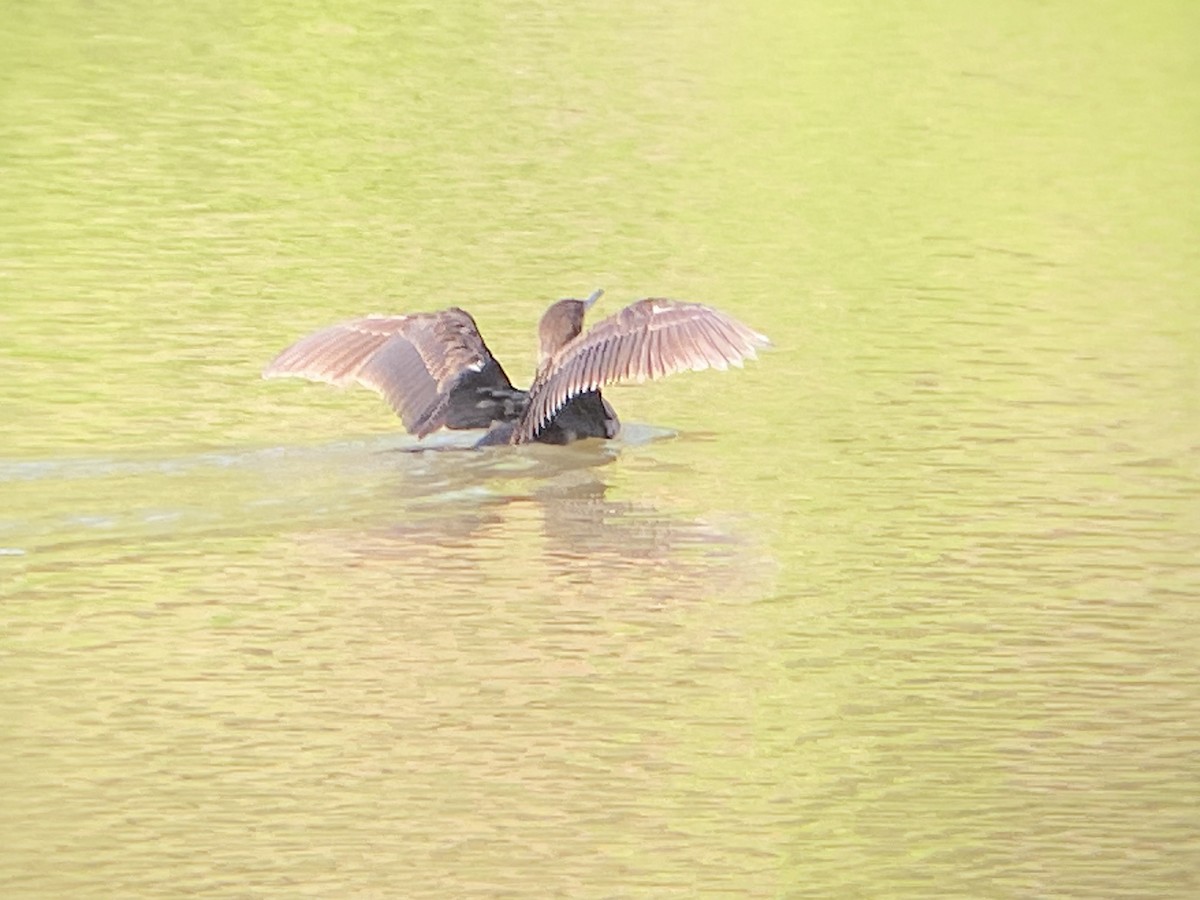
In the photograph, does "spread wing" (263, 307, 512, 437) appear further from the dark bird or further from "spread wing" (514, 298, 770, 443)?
"spread wing" (514, 298, 770, 443)

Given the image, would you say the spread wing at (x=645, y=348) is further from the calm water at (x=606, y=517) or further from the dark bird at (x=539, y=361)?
the calm water at (x=606, y=517)

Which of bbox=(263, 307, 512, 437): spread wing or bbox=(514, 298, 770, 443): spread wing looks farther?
bbox=(263, 307, 512, 437): spread wing

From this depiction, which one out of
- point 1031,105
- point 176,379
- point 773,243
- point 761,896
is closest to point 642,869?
point 761,896

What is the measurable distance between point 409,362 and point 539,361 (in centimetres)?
57

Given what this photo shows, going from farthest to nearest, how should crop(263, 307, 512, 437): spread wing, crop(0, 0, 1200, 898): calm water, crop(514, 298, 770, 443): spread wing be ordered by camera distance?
crop(263, 307, 512, 437): spread wing
crop(514, 298, 770, 443): spread wing
crop(0, 0, 1200, 898): calm water

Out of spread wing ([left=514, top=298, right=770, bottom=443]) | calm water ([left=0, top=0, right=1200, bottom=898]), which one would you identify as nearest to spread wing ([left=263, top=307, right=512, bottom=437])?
calm water ([left=0, top=0, right=1200, bottom=898])

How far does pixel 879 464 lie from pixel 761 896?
4643mm

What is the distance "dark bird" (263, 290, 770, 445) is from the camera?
11008 millimetres

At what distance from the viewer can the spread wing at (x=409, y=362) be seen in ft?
37.9

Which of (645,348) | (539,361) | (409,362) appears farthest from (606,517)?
(409,362)

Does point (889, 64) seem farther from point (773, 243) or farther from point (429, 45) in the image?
point (773, 243)

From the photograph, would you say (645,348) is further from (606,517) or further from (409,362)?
(409,362)

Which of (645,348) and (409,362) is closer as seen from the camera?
(645,348)

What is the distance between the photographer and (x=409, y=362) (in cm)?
1177
